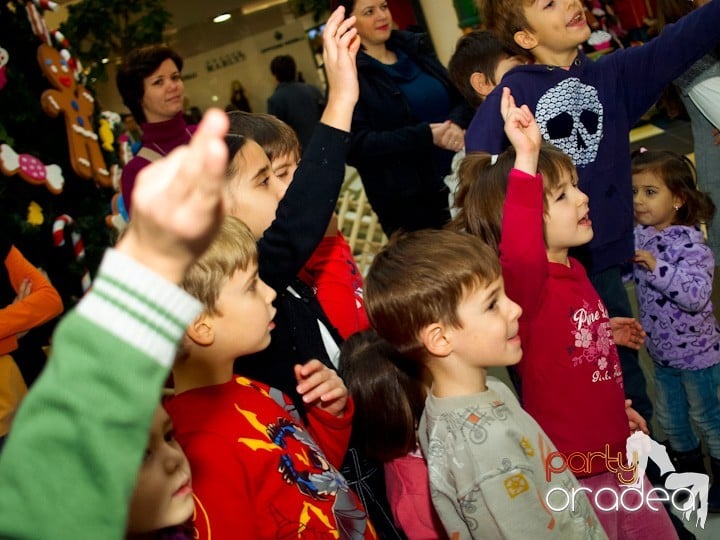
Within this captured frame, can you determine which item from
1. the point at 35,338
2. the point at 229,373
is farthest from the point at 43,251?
the point at 229,373

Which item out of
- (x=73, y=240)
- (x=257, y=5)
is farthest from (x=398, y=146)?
(x=257, y=5)

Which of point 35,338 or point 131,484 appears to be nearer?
point 131,484

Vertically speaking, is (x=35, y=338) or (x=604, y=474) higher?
(x=35, y=338)

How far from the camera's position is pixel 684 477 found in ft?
5.68

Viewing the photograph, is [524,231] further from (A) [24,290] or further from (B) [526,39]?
(A) [24,290]

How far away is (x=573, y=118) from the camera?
1765mm

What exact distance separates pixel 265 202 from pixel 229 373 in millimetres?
395

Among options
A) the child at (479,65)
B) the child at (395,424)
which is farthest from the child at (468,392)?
the child at (479,65)

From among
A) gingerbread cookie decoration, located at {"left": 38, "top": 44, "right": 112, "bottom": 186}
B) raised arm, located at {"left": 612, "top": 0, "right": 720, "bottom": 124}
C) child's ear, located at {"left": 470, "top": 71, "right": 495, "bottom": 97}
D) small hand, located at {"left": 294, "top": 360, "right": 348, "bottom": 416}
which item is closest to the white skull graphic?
raised arm, located at {"left": 612, "top": 0, "right": 720, "bottom": 124}

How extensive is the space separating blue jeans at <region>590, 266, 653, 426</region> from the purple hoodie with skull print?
16 cm

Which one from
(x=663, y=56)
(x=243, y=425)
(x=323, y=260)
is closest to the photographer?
(x=243, y=425)

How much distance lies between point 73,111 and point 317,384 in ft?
10.7

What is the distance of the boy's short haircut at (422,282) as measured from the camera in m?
1.24

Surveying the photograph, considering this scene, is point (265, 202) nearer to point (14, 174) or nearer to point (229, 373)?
point (229, 373)
